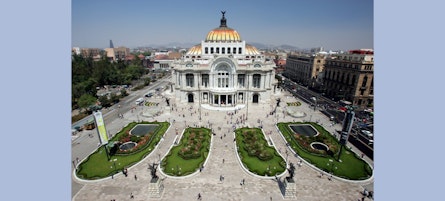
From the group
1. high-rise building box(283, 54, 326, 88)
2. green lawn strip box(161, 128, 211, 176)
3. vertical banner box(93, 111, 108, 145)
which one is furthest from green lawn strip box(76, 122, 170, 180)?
high-rise building box(283, 54, 326, 88)

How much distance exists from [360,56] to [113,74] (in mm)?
84345

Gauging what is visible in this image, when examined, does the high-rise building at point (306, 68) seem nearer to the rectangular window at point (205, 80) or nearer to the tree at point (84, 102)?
the rectangular window at point (205, 80)

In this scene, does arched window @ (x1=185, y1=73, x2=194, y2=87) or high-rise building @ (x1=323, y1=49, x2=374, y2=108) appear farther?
arched window @ (x1=185, y1=73, x2=194, y2=87)

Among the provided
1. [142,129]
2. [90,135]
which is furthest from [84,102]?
[142,129]

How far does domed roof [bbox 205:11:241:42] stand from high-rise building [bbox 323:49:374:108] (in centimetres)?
3269

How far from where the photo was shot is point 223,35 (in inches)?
2554

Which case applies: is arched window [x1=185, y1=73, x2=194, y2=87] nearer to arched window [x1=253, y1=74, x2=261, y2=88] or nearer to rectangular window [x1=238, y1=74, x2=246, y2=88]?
rectangular window [x1=238, y1=74, x2=246, y2=88]

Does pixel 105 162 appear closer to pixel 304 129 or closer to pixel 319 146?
pixel 319 146

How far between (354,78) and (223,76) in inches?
1449

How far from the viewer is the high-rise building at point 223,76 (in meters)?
59.0

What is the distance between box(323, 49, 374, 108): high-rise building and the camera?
196 feet

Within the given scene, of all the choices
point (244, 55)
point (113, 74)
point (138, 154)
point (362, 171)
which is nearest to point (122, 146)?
point (138, 154)

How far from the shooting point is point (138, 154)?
33906mm

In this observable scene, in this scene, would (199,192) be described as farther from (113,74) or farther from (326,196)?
(113,74)
